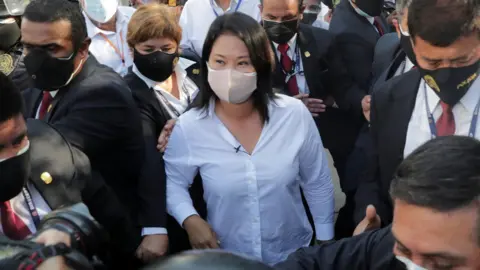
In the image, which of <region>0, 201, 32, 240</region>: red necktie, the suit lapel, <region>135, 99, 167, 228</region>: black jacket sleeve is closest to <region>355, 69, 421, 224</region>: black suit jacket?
<region>135, 99, 167, 228</region>: black jacket sleeve

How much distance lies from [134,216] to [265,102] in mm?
819

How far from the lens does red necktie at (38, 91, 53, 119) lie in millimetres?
2926

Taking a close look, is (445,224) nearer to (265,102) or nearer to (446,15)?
(446,15)

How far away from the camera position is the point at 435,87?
93.2 inches

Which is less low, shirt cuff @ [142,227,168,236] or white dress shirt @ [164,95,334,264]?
white dress shirt @ [164,95,334,264]

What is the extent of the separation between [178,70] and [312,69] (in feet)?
2.53

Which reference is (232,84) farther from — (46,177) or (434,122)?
(46,177)

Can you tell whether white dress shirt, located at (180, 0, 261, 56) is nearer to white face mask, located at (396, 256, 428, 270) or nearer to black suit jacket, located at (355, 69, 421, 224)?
black suit jacket, located at (355, 69, 421, 224)

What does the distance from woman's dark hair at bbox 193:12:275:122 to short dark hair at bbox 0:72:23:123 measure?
0.95 m

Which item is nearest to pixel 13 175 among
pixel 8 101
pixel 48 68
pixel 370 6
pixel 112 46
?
pixel 8 101

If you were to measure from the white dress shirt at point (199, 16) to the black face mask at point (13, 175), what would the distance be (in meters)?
2.78

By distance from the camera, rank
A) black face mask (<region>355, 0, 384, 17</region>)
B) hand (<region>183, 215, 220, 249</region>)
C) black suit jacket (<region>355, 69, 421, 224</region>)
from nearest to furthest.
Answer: black suit jacket (<region>355, 69, 421, 224</region>) → hand (<region>183, 215, 220, 249</region>) → black face mask (<region>355, 0, 384, 17</region>)

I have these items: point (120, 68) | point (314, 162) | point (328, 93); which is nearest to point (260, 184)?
point (314, 162)

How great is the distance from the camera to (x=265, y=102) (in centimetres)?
281
